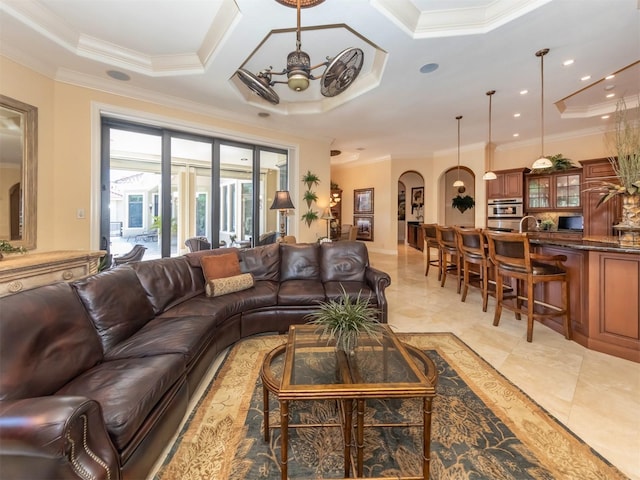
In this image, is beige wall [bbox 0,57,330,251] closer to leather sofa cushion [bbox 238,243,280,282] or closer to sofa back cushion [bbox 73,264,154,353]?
sofa back cushion [bbox 73,264,154,353]

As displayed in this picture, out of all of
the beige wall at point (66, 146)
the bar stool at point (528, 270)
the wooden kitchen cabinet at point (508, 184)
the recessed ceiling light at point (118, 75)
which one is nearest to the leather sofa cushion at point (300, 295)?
the bar stool at point (528, 270)

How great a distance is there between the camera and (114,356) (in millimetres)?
1708

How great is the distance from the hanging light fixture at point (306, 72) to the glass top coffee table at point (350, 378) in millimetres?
1839

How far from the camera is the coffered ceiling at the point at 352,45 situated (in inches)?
100

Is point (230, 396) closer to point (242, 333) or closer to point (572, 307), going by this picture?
point (242, 333)

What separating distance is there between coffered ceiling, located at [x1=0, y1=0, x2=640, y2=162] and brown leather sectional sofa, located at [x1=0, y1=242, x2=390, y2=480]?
248 cm

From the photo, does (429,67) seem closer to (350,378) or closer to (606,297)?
(606,297)

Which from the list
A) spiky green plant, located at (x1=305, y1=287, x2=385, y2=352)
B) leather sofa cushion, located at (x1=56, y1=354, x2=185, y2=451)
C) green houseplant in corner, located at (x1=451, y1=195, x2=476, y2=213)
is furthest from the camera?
green houseplant in corner, located at (x1=451, y1=195, x2=476, y2=213)

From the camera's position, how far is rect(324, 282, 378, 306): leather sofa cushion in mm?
3004

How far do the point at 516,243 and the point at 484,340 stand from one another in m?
1.12

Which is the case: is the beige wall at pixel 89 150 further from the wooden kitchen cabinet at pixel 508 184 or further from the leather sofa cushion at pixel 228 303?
the leather sofa cushion at pixel 228 303

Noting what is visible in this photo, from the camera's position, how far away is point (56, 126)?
3422 mm

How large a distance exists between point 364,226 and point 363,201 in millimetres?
891

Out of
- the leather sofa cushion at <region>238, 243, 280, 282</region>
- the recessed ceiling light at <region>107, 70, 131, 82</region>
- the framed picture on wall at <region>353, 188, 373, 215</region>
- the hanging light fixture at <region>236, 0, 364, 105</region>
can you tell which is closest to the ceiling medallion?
the hanging light fixture at <region>236, 0, 364, 105</region>
